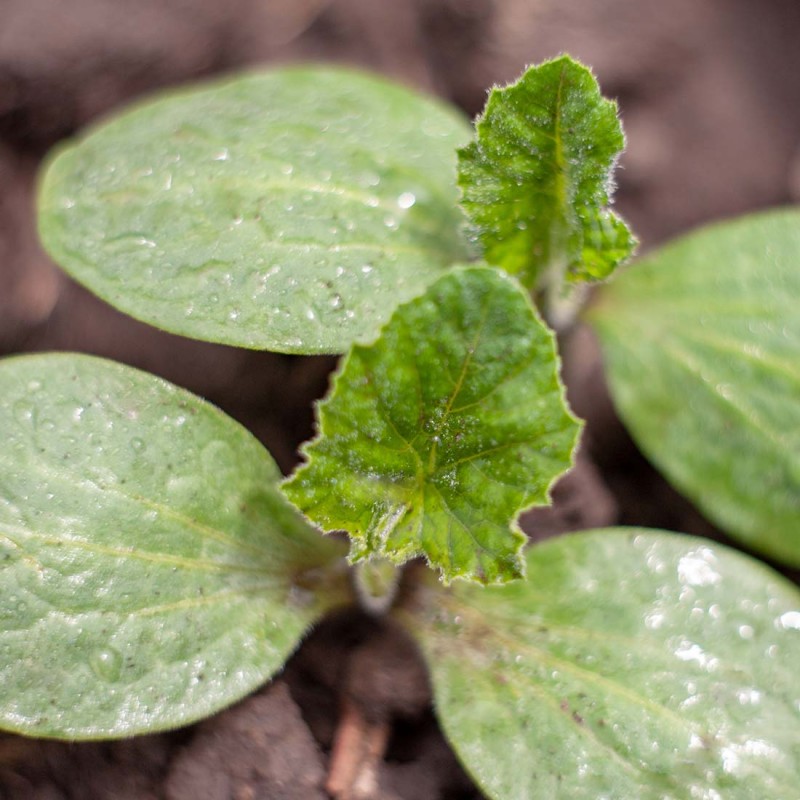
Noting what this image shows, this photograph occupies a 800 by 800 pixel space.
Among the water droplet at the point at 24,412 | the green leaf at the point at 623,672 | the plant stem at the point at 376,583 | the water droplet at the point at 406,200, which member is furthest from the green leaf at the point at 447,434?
the water droplet at the point at 406,200

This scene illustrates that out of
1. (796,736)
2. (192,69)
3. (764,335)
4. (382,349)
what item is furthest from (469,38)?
(796,736)

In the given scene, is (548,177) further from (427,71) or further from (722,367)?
(427,71)

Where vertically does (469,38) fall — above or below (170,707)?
above

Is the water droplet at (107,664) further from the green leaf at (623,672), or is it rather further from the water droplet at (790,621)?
the water droplet at (790,621)

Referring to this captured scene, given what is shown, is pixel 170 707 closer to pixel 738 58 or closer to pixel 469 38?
pixel 469 38

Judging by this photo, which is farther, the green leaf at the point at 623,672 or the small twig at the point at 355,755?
the small twig at the point at 355,755

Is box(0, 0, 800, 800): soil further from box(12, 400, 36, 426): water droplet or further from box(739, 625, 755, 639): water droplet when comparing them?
box(12, 400, 36, 426): water droplet
